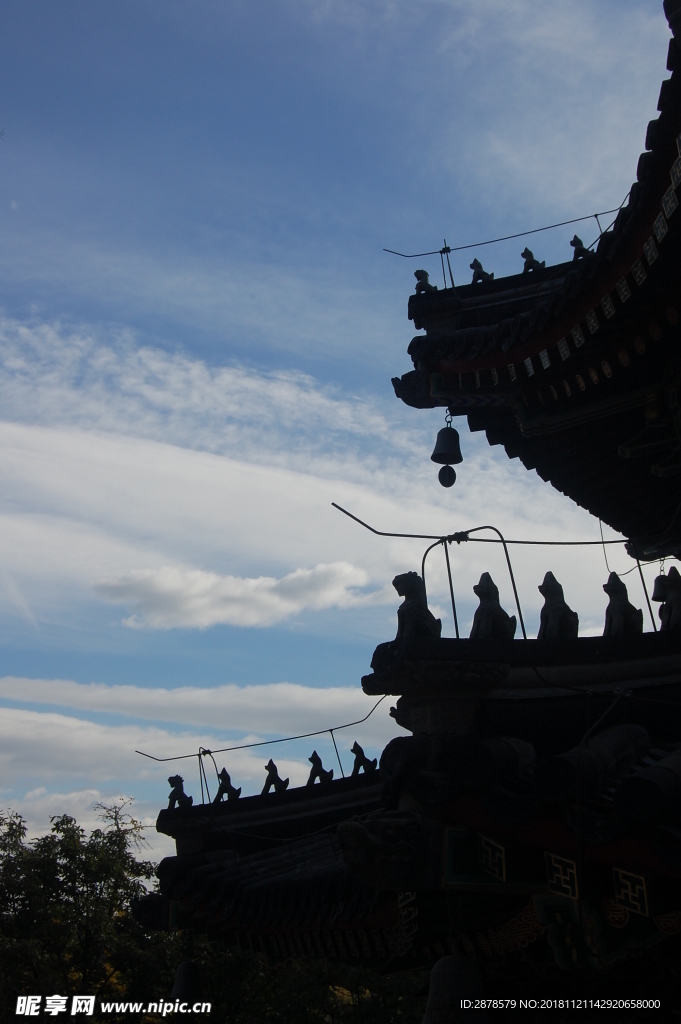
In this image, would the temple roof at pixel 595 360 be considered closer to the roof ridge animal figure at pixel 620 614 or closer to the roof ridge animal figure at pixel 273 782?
the roof ridge animal figure at pixel 620 614

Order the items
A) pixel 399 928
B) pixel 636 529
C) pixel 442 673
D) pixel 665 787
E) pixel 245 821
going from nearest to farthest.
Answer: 1. pixel 665 787
2. pixel 442 673
3. pixel 399 928
4. pixel 636 529
5. pixel 245 821

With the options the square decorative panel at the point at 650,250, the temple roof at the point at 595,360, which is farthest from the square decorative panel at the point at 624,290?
the square decorative panel at the point at 650,250

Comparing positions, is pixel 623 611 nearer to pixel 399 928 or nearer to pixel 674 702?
pixel 674 702

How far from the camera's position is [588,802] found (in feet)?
13.5

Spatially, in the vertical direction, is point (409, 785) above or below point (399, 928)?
above

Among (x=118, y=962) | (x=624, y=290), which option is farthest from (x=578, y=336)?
(x=118, y=962)

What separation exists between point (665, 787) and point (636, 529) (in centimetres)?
510

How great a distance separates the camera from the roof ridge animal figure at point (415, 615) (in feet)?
18.6

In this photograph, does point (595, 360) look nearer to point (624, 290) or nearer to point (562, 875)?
point (624, 290)

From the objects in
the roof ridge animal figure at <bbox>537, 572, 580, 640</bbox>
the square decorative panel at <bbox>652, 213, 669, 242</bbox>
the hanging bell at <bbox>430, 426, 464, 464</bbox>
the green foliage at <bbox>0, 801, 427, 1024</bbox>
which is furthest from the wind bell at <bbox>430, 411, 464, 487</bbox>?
the green foliage at <bbox>0, 801, 427, 1024</bbox>

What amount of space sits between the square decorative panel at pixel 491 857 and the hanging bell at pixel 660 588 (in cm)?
274

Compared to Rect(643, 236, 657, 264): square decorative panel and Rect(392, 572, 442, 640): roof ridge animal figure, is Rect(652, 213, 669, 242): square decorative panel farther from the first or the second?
Rect(392, 572, 442, 640): roof ridge animal figure

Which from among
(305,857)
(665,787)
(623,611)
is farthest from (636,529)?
(665,787)

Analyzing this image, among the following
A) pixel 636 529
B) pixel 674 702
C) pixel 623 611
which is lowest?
pixel 674 702
